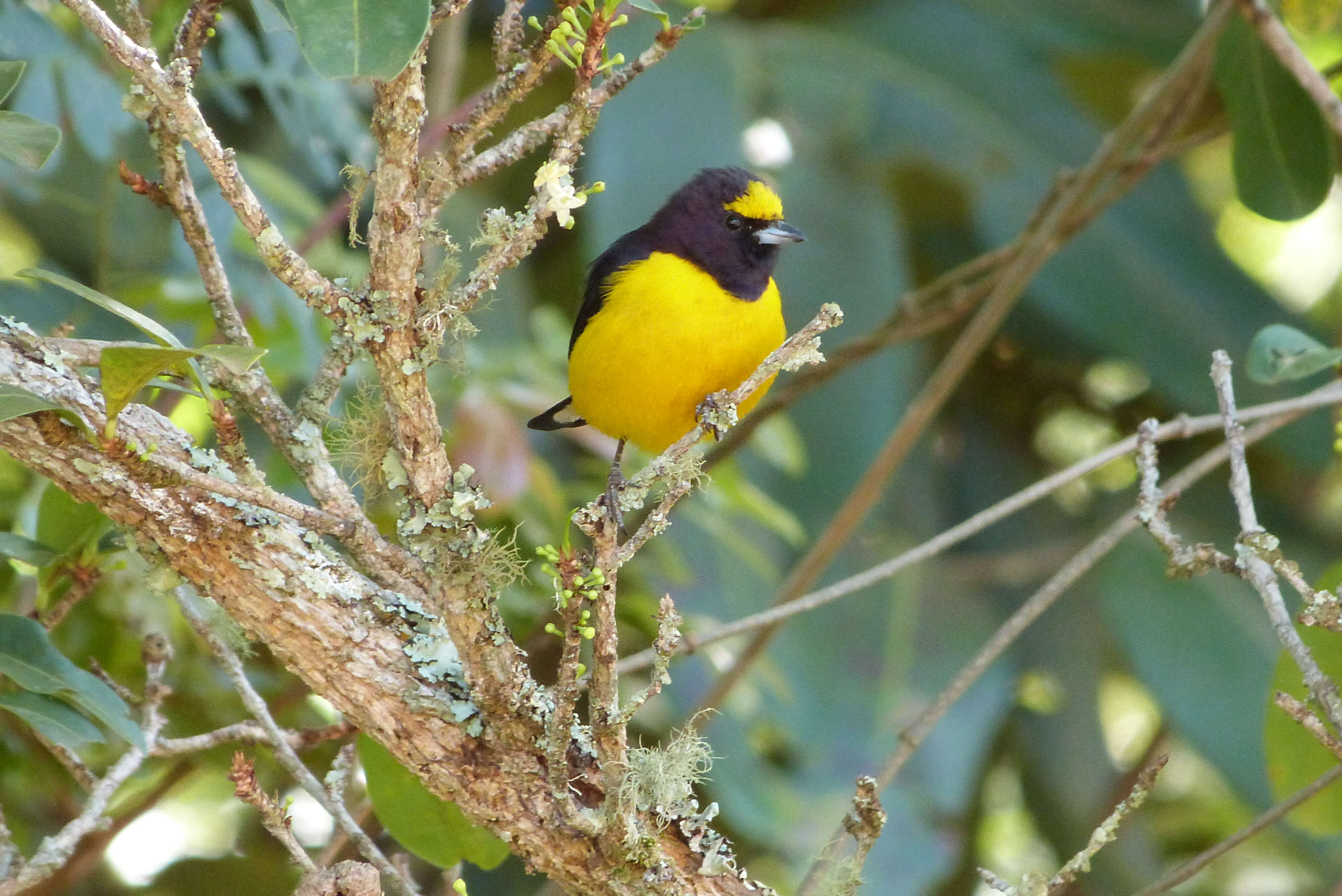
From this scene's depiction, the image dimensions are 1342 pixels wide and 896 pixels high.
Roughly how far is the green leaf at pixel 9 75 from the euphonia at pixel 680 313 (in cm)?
122

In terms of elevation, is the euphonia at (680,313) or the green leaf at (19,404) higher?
the euphonia at (680,313)

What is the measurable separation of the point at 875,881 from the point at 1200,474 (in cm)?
149

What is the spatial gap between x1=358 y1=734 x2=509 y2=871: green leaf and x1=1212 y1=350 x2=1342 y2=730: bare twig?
1.13m

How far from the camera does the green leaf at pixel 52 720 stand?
1760 mm

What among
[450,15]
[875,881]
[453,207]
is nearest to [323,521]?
[450,15]

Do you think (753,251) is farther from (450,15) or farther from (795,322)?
(450,15)

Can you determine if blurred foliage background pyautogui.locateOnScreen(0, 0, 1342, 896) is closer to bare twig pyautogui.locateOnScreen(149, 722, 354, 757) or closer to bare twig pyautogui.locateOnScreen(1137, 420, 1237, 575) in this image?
bare twig pyautogui.locateOnScreen(149, 722, 354, 757)

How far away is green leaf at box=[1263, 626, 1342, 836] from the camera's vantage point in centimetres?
205

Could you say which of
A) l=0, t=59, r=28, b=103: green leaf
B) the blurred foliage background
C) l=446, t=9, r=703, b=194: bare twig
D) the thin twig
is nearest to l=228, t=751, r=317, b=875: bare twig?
l=446, t=9, r=703, b=194: bare twig

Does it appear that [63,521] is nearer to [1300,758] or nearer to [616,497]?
[616,497]

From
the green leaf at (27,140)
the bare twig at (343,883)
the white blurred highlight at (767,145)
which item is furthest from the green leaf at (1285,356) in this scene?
the white blurred highlight at (767,145)

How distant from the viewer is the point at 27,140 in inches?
61.7

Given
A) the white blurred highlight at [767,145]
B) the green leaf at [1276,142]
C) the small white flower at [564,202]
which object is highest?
the white blurred highlight at [767,145]

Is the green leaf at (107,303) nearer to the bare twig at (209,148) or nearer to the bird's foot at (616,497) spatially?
Result: the bare twig at (209,148)
